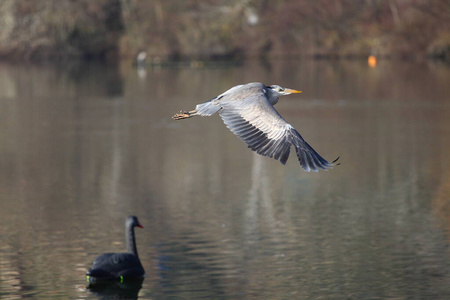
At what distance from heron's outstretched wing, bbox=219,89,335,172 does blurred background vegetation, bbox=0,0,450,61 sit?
5307 cm

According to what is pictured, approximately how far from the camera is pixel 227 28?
62125 mm

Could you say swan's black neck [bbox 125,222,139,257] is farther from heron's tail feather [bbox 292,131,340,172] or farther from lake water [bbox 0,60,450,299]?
heron's tail feather [bbox 292,131,340,172]

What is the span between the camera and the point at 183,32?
61219 millimetres

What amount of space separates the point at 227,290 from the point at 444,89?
30.5 m

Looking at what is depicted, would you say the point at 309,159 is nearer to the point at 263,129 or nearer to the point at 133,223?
the point at 263,129

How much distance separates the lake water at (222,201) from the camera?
1517 centimetres

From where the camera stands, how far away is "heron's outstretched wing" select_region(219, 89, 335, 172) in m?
7.50

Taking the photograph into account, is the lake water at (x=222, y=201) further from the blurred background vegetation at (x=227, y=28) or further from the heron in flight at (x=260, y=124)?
the blurred background vegetation at (x=227, y=28)

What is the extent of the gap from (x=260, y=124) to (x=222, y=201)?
42.8ft

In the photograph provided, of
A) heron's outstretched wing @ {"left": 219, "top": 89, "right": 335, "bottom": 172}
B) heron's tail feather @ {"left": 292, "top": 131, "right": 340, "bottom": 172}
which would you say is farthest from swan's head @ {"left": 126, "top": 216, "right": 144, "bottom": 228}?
heron's tail feather @ {"left": 292, "top": 131, "right": 340, "bottom": 172}

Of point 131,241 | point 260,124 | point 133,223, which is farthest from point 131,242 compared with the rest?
point 260,124

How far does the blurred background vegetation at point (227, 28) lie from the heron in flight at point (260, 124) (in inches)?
2084

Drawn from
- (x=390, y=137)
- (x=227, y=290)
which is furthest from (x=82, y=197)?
(x=390, y=137)

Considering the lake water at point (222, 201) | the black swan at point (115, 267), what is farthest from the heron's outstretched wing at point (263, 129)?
the black swan at point (115, 267)
